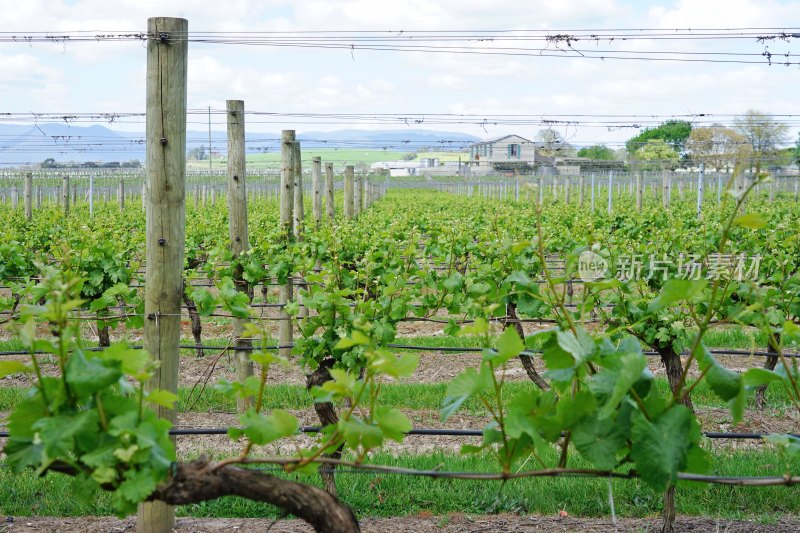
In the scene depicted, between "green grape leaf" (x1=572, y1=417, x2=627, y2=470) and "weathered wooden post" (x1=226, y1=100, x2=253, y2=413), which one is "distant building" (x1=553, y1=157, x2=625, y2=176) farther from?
"green grape leaf" (x1=572, y1=417, x2=627, y2=470)

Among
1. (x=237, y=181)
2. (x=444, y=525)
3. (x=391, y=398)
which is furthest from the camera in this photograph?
(x=391, y=398)

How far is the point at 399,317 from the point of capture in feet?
17.1

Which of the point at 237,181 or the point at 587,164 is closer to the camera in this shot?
the point at 237,181

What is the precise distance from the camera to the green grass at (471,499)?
174 inches

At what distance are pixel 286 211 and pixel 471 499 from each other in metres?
4.87

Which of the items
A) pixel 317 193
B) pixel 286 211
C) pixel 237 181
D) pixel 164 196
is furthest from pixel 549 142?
pixel 317 193

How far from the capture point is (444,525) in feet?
13.7

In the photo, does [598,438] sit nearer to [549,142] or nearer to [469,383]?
[469,383]

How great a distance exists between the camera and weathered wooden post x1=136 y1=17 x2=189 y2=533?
3750 millimetres

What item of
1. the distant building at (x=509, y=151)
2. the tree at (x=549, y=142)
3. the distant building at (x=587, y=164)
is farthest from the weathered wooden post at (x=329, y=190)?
the distant building at (x=587, y=164)

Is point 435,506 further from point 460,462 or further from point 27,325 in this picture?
point 27,325

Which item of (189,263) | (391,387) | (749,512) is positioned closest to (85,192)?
(189,263)

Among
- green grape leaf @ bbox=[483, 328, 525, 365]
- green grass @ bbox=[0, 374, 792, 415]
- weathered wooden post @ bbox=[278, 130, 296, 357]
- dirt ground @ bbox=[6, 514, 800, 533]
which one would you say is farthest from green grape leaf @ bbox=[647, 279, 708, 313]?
weathered wooden post @ bbox=[278, 130, 296, 357]

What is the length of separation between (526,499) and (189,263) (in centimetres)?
692
